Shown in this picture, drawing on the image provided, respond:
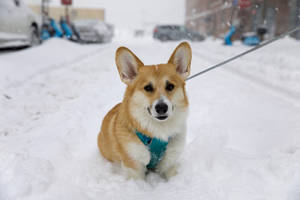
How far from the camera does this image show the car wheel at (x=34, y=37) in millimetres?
8269

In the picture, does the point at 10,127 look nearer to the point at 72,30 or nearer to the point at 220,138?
the point at 220,138

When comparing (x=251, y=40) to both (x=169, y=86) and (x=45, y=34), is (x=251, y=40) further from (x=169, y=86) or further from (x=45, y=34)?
(x=169, y=86)

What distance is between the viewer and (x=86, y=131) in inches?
125

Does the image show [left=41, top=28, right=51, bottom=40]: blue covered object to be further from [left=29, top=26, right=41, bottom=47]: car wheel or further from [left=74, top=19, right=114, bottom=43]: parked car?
[left=29, top=26, right=41, bottom=47]: car wheel

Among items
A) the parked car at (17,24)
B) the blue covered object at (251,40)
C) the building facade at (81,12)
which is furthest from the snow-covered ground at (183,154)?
the building facade at (81,12)

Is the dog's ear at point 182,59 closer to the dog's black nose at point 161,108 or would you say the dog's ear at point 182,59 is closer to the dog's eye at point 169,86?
the dog's eye at point 169,86

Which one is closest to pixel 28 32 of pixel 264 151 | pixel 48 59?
pixel 48 59

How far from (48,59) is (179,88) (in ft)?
20.0

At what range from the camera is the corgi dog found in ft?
6.70

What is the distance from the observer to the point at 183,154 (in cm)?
254

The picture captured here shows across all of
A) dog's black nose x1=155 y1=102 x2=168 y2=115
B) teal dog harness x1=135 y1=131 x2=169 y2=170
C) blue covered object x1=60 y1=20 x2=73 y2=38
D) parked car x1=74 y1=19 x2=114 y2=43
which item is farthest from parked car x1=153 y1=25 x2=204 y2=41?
dog's black nose x1=155 y1=102 x2=168 y2=115

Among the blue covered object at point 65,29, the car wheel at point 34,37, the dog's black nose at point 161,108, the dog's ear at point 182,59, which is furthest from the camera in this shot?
the blue covered object at point 65,29

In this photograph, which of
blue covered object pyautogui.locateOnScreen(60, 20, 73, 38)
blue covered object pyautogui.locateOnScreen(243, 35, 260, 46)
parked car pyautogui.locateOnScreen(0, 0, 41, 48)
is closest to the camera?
parked car pyautogui.locateOnScreen(0, 0, 41, 48)

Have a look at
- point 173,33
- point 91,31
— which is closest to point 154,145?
point 91,31
